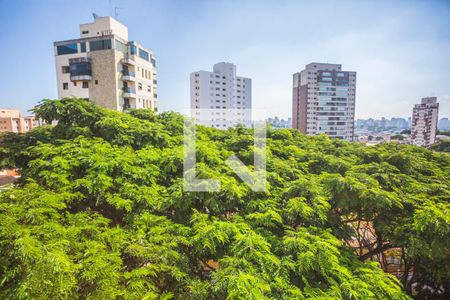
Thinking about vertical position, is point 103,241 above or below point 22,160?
below

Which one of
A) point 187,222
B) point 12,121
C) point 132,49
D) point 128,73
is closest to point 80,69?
point 128,73

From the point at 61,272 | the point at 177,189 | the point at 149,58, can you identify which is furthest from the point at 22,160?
the point at 149,58

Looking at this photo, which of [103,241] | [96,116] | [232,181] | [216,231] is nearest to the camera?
[103,241]

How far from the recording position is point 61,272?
286cm

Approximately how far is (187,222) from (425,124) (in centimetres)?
8380

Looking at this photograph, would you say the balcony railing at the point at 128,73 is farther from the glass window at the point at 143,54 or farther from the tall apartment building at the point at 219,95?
the tall apartment building at the point at 219,95

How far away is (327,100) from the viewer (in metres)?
57.8

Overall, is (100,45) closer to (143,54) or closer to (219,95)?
(143,54)

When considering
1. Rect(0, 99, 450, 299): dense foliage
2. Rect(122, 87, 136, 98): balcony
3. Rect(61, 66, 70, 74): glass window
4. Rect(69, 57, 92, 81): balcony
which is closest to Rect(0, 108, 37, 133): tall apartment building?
Rect(61, 66, 70, 74): glass window

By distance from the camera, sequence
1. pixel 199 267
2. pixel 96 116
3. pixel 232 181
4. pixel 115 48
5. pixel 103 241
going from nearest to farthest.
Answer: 1. pixel 103 241
2. pixel 199 267
3. pixel 232 181
4. pixel 96 116
5. pixel 115 48

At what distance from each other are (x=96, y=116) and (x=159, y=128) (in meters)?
→ 2.35

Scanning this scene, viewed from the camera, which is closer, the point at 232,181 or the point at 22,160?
the point at 232,181

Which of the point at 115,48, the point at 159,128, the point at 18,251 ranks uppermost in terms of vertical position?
the point at 115,48

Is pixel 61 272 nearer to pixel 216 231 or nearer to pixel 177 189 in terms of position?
pixel 216 231
